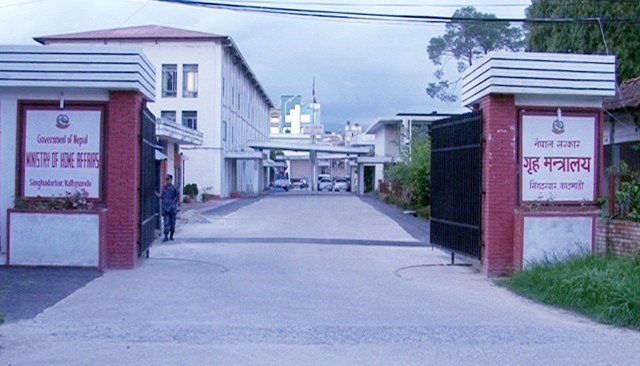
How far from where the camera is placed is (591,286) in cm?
1220

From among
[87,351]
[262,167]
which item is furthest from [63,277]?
[262,167]

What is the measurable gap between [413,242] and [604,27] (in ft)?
51.7

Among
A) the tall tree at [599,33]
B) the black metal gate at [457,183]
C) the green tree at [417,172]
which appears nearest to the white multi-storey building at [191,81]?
the green tree at [417,172]

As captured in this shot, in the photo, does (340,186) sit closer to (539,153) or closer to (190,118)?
(190,118)

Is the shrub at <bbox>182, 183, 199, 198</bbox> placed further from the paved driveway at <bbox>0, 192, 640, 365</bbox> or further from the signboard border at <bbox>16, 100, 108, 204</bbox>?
the signboard border at <bbox>16, 100, 108, 204</bbox>

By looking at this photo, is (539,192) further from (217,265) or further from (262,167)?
(262,167)

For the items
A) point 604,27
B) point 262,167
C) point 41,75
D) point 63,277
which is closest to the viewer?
point 63,277

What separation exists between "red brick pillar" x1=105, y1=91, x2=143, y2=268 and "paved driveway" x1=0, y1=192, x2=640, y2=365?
24.9 inches

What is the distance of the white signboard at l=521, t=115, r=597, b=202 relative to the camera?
16484 mm

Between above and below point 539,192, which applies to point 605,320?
below

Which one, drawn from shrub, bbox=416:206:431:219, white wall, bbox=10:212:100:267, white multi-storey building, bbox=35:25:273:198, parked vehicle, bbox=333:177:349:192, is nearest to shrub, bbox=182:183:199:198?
white multi-storey building, bbox=35:25:273:198

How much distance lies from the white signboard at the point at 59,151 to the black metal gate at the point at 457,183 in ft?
25.1

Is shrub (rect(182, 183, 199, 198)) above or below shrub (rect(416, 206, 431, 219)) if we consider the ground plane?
above

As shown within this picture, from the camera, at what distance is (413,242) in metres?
24.5
